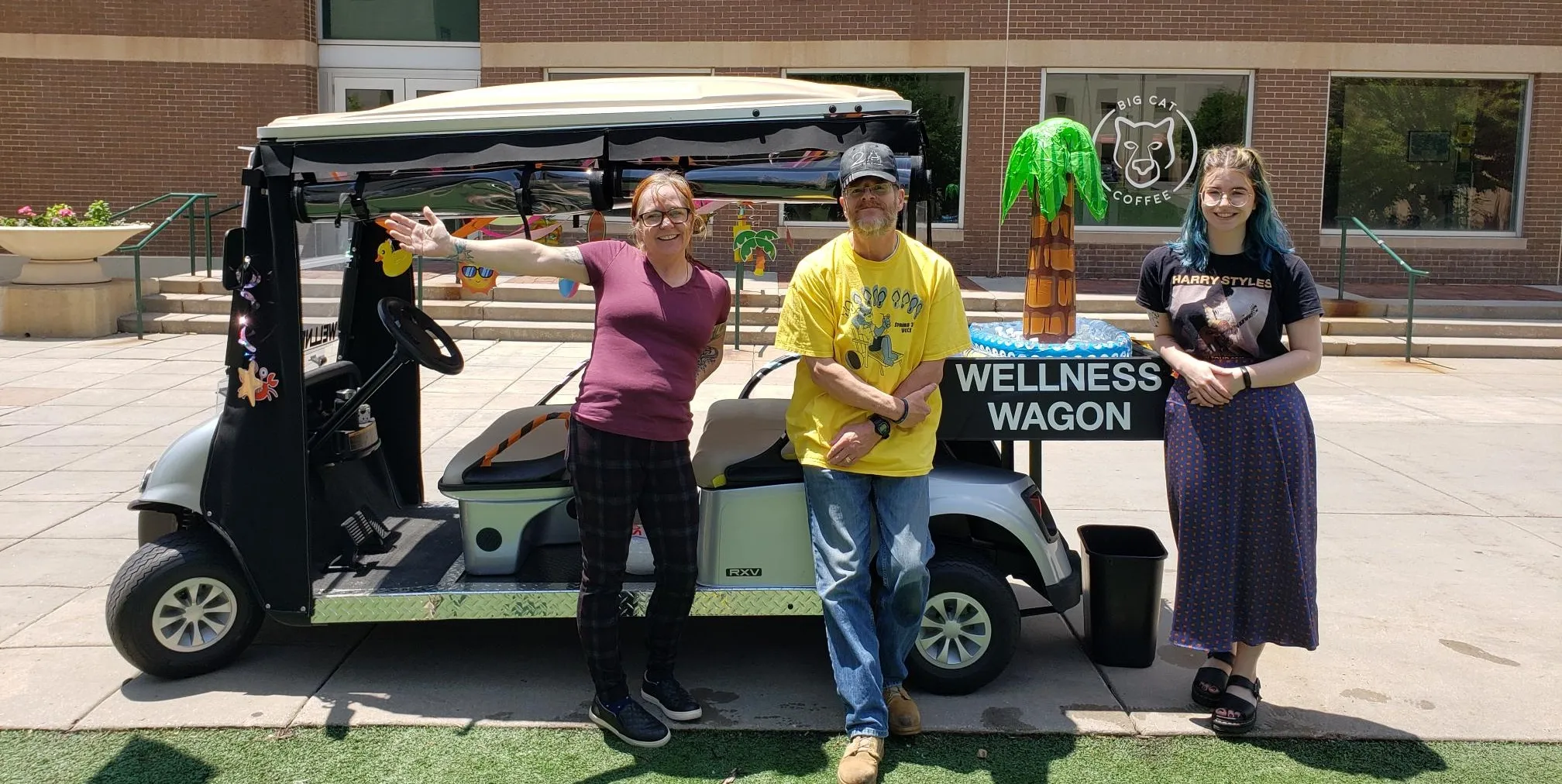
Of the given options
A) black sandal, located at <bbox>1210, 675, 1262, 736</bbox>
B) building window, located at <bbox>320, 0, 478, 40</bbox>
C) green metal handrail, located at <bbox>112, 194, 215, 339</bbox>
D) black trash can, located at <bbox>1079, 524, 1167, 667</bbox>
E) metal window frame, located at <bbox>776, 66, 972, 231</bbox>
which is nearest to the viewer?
black sandal, located at <bbox>1210, 675, 1262, 736</bbox>

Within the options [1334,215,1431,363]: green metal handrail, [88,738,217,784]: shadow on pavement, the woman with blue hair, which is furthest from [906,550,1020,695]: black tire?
[1334,215,1431,363]: green metal handrail

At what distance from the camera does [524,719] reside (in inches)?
165

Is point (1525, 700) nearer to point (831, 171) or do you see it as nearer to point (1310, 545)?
point (1310, 545)

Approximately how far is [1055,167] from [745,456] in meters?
1.71

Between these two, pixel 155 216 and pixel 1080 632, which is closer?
pixel 1080 632

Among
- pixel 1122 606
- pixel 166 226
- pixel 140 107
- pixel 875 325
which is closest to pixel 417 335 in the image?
pixel 875 325

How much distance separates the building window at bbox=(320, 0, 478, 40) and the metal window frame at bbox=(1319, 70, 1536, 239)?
35.7ft

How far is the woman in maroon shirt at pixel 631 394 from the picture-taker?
150 inches

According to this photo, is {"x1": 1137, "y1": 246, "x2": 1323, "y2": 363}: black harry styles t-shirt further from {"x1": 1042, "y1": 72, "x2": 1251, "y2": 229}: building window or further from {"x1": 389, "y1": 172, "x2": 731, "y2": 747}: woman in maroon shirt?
{"x1": 1042, "y1": 72, "x2": 1251, "y2": 229}: building window

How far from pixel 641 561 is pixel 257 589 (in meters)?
1.28

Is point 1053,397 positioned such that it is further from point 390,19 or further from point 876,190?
point 390,19

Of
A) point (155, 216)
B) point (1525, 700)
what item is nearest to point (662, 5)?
point (155, 216)

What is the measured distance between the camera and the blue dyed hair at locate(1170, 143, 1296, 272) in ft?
13.1

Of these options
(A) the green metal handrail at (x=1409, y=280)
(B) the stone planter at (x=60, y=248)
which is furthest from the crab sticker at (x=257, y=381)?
(A) the green metal handrail at (x=1409, y=280)
